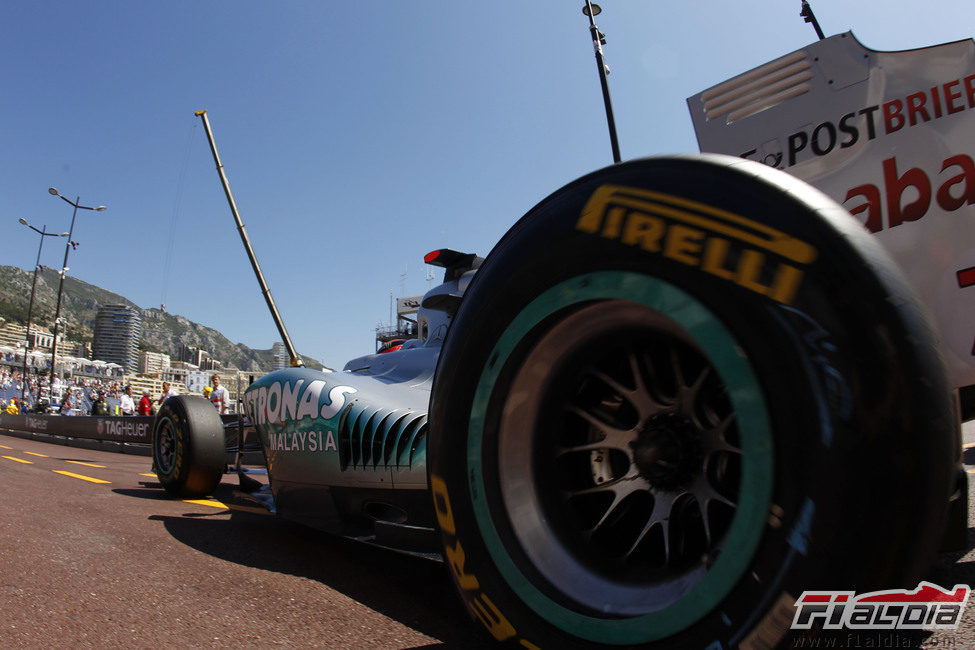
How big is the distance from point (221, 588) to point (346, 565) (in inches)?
18.4

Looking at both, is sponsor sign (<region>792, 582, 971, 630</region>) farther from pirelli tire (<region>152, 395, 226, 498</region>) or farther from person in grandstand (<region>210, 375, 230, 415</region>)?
person in grandstand (<region>210, 375, 230, 415</region>)

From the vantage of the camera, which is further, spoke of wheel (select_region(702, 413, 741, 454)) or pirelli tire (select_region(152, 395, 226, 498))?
pirelli tire (select_region(152, 395, 226, 498))

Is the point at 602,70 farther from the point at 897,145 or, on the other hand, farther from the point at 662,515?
the point at 662,515

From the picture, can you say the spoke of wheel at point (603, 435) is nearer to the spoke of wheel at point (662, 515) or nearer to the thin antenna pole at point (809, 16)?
the spoke of wheel at point (662, 515)

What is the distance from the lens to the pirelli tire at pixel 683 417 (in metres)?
0.80

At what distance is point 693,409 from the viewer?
1161 mm

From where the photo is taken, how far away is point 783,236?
0.91m

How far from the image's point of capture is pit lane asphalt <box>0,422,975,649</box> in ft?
4.77

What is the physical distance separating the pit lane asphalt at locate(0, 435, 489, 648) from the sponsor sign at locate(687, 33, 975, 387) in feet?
4.95

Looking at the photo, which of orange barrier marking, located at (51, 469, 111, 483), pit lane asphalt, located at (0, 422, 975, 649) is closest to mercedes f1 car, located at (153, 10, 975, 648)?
pit lane asphalt, located at (0, 422, 975, 649)

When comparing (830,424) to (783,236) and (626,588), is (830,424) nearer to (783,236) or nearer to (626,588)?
(783,236)

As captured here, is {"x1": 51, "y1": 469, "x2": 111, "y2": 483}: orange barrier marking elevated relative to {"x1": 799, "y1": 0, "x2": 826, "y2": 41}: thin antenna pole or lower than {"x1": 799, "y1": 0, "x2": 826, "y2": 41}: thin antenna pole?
lower

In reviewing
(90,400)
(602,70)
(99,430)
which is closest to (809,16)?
(602,70)

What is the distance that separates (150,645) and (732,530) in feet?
4.38
